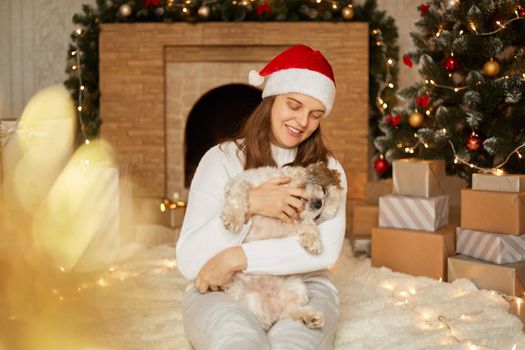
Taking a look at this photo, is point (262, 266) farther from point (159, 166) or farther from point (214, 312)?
point (159, 166)

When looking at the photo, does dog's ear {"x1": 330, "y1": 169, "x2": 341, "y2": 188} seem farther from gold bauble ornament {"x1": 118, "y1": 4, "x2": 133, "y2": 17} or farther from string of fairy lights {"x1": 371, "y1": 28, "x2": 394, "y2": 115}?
gold bauble ornament {"x1": 118, "y1": 4, "x2": 133, "y2": 17}

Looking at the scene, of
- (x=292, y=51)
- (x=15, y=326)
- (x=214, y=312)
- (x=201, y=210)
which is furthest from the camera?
(x=15, y=326)

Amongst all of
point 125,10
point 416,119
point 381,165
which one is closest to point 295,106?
point 416,119

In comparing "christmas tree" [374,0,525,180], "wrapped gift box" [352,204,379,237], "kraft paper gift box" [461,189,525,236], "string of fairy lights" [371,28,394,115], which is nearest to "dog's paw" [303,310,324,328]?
"kraft paper gift box" [461,189,525,236]

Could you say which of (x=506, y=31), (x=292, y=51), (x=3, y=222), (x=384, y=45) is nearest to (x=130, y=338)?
(x=292, y=51)

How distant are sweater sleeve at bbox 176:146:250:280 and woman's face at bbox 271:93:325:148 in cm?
20

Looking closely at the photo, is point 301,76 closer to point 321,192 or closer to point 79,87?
point 321,192

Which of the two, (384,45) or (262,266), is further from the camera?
(384,45)

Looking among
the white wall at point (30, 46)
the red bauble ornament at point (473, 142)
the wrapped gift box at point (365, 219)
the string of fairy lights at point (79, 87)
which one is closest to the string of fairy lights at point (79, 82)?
the string of fairy lights at point (79, 87)

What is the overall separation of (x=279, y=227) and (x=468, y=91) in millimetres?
2012

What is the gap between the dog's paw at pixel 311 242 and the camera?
172cm

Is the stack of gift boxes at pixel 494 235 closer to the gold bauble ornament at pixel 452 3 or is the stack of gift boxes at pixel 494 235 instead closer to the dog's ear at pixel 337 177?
the gold bauble ornament at pixel 452 3

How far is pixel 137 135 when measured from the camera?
172 inches

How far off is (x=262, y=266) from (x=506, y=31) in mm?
2398
